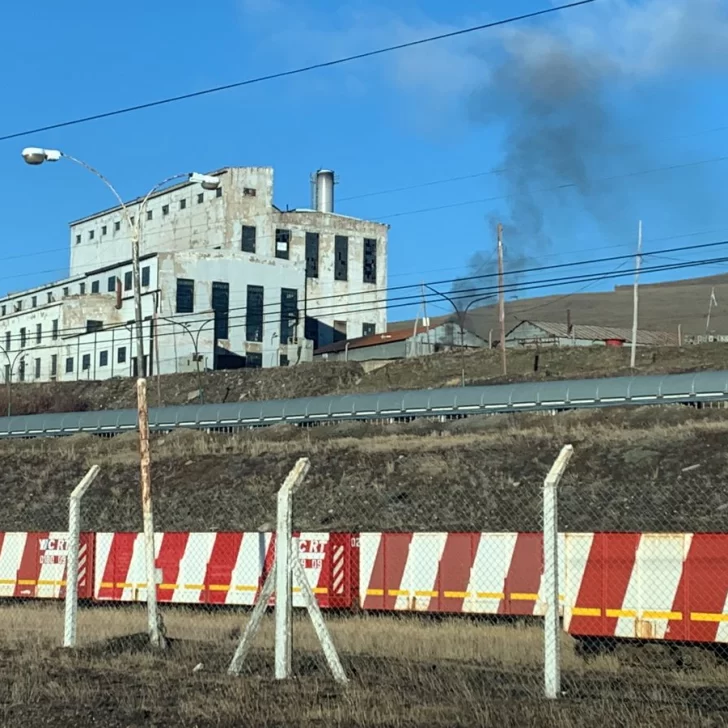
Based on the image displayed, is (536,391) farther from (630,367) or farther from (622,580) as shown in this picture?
(622,580)

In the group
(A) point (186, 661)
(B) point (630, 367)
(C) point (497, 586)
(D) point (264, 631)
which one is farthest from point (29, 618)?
(B) point (630, 367)

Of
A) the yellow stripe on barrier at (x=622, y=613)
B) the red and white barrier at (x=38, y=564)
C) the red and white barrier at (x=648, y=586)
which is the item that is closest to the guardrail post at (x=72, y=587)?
the red and white barrier at (x=38, y=564)

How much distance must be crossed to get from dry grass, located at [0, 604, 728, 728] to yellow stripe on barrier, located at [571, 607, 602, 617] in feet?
1.67

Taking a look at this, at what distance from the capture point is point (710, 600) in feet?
42.6

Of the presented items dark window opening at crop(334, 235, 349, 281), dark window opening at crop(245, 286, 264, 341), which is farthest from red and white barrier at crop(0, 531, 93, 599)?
dark window opening at crop(334, 235, 349, 281)

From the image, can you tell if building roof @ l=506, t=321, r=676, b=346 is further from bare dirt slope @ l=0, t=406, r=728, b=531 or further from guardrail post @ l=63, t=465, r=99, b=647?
guardrail post @ l=63, t=465, r=99, b=647

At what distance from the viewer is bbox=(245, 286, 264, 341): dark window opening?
287ft

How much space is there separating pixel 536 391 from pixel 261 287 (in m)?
45.3

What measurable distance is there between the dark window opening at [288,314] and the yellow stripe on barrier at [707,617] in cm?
7704

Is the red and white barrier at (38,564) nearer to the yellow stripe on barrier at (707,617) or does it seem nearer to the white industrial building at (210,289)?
the yellow stripe on barrier at (707,617)

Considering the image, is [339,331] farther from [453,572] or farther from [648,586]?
[648,586]

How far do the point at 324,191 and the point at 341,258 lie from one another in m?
9.26

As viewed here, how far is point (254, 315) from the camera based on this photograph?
3467 inches

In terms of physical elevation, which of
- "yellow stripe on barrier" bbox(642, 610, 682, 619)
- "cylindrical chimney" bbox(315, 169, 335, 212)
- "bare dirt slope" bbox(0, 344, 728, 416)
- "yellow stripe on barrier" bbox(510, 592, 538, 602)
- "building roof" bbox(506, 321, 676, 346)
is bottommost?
"yellow stripe on barrier" bbox(510, 592, 538, 602)
